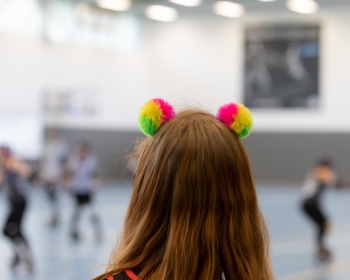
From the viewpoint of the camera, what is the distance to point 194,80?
28.3 meters

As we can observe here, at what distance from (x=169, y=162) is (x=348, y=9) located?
25908 millimetres

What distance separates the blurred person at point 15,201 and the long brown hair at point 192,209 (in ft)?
25.9

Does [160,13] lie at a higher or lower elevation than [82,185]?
higher

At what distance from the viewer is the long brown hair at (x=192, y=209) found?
1.59 m

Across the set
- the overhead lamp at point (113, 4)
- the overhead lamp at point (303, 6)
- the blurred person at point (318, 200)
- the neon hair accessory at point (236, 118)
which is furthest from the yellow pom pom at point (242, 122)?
the overhead lamp at point (303, 6)

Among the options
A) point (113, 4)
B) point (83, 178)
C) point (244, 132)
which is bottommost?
point (83, 178)

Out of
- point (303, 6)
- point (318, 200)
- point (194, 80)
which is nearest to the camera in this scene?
point (318, 200)

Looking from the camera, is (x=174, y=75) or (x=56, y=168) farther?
(x=174, y=75)

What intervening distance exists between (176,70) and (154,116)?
1060 inches

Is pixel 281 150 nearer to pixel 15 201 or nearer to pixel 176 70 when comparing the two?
pixel 176 70

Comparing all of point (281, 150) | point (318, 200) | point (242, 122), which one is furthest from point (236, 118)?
point (281, 150)

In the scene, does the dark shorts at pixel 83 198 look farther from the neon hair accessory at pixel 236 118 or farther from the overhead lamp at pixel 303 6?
the overhead lamp at pixel 303 6

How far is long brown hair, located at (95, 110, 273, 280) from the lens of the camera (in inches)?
62.6

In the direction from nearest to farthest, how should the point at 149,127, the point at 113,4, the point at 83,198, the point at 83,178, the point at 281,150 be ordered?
the point at 149,127 < the point at 83,178 < the point at 83,198 < the point at 113,4 < the point at 281,150
